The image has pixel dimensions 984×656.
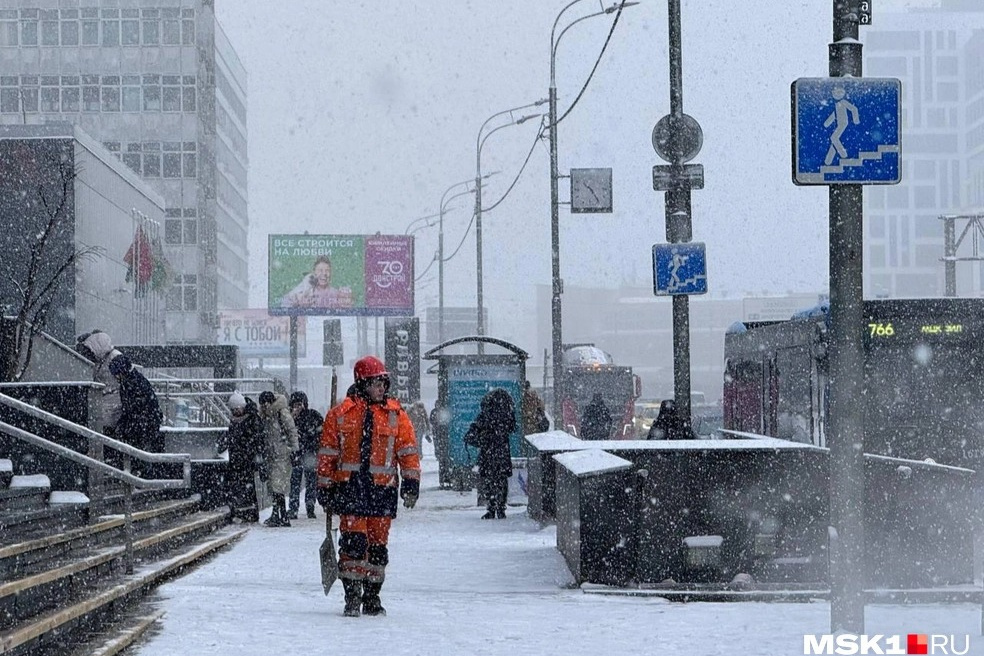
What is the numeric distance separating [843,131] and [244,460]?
538 inches

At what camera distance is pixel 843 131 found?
895 centimetres

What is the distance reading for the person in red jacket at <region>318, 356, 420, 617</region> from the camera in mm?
11398

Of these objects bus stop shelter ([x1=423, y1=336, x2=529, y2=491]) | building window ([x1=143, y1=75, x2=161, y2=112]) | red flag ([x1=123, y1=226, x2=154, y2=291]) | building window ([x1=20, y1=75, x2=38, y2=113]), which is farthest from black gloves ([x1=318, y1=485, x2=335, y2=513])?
building window ([x1=20, y1=75, x2=38, y2=113])

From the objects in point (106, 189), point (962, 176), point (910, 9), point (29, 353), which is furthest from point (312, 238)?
point (910, 9)

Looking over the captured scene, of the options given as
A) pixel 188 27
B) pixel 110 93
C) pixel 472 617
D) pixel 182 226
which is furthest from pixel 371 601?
pixel 110 93

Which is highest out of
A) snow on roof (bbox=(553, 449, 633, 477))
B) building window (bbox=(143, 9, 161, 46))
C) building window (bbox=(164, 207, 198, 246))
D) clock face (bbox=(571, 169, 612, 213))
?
building window (bbox=(143, 9, 161, 46))

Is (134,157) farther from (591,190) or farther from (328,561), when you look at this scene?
(328,561)

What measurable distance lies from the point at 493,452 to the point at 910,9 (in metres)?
160

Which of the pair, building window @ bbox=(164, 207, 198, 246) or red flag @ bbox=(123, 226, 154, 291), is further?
building window @ bbox=(164, 207, 198, 246)

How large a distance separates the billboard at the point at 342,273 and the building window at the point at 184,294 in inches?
934

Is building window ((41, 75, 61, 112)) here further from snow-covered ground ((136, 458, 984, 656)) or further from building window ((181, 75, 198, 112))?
snow-covered ground ((136, 458, 984, 656))

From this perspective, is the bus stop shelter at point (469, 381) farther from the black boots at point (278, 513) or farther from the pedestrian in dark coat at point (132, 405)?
the pedestrian in dark coat at point (132, 405)

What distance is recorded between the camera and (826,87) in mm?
8930

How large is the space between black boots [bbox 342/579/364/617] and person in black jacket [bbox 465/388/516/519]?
10943mm
